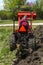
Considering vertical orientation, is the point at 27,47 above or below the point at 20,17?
below

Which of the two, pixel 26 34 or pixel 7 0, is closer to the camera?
pixel 26 34

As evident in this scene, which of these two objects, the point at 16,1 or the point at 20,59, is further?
the point at 16,1

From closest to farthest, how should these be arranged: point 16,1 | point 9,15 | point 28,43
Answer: point 28,43
point 9,15
point 16,1

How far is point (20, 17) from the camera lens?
428 inches

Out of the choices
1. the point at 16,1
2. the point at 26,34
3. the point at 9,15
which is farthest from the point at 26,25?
the point at 16,1

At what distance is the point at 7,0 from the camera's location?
46.6 m

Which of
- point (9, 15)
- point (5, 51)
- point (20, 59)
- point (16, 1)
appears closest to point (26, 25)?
point (5, 51)

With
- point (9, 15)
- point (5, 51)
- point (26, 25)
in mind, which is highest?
point (26, 25)

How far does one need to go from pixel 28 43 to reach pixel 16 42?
0.64 meters

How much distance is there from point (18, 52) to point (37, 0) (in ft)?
124

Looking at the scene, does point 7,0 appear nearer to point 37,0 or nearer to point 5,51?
point 37,0

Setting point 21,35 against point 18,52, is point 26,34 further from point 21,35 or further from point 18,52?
point 18,52

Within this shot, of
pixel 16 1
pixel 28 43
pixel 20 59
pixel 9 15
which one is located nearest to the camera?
pixel 20 59

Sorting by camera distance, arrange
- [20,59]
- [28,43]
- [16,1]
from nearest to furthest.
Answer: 1. [20,59]
2. [28,43]
3. [16,1]
